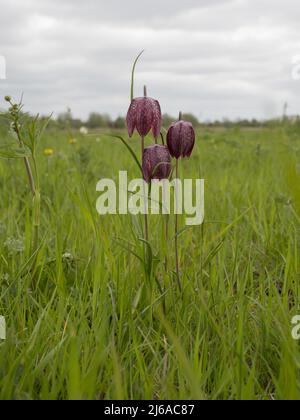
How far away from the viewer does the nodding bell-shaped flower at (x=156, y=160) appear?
3.90 feet

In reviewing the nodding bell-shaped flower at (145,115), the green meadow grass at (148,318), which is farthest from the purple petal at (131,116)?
the green meadow grass at (148,318)

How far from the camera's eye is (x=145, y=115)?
3.97 feet

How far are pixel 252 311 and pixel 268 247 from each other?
1.39 feet

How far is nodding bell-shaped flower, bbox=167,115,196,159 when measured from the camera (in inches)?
47.6

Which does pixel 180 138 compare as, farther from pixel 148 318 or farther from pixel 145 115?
pixel 148 318

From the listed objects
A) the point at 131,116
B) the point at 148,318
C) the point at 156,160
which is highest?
the point at 131,116

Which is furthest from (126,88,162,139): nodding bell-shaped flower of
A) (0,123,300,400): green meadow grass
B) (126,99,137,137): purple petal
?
(0,123,300,400): green meadow grass

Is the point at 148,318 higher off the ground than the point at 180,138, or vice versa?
the point at 180,138

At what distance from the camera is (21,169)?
3.12 m

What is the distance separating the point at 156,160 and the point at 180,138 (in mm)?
83

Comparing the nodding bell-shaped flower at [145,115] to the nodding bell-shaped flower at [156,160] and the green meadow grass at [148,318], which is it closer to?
the nodding bell-shaped flower at [156,160]

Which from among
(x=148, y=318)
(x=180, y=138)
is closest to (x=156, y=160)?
(x=180, y=138)

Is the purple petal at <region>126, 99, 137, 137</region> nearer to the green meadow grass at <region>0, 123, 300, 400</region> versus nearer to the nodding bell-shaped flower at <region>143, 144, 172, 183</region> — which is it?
the nodding bell-shaped flower at <region>143, 144, 172, 183</region>

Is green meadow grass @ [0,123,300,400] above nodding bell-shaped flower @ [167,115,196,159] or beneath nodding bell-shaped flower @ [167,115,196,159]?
beneath
